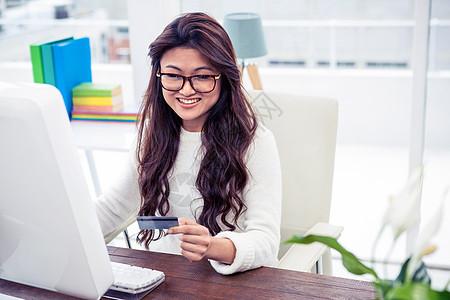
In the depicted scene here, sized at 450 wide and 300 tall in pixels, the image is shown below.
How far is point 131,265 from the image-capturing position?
3.85ft

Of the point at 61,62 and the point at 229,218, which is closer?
the point at 229,218

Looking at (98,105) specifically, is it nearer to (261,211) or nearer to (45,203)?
(261,211)

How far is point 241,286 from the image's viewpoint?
1.08 meters

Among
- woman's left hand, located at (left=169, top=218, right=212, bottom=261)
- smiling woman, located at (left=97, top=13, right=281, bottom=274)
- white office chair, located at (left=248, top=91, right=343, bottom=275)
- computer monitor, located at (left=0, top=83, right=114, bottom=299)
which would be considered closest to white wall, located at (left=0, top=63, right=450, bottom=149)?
white office chair, located at (left=248, top=91, right=343, bottom=275)

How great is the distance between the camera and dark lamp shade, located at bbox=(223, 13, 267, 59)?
2090mm

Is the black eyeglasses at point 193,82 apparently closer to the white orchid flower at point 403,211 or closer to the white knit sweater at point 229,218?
the white knit sweater at point 229,218

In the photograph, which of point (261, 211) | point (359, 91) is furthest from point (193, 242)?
point (359, 91)

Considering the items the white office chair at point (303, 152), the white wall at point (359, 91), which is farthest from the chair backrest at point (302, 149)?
the white wall at point (359, 91)

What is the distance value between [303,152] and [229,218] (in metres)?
0.31

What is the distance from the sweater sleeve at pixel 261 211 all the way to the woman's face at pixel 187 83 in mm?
174

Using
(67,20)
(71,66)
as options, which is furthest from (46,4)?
(71,66)

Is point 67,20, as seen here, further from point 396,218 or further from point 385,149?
point 396,218

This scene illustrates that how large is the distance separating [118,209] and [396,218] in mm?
1000

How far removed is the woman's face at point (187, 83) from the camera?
1.37 metres
